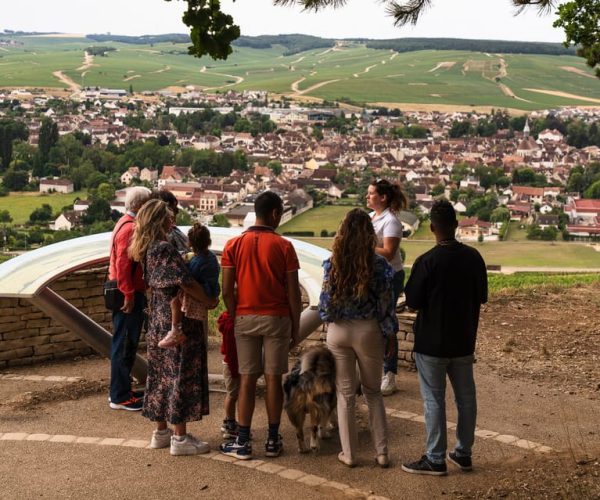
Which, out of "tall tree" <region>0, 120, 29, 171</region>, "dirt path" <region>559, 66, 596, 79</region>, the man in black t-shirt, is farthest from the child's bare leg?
"dirt path" <region>559, 66, 596, 79</region>

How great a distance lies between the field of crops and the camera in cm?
14175

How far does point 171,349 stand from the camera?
452cm

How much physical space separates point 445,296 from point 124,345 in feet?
6.24

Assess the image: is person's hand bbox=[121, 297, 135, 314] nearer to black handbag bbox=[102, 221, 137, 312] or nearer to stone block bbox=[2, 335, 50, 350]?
black handbag bbox=[102, 221, 137, 312]

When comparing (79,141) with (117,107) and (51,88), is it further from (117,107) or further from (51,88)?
(51,88)

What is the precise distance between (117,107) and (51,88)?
1927 cm

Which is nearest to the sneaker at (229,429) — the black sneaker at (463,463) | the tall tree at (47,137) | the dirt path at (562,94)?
the black sneaker at (463,463)

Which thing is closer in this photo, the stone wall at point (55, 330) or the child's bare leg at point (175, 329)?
the child's bare leg at point (175, 329)

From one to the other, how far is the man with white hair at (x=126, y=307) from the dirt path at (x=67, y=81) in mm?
143589

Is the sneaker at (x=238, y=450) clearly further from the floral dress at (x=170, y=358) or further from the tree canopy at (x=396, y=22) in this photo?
the tree canopy at (x=396, y=22)

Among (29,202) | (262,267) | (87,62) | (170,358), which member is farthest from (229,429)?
(87,62)

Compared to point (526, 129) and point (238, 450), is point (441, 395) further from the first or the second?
point (526, 129)

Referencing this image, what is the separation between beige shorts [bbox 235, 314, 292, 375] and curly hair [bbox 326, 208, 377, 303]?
0.33 m

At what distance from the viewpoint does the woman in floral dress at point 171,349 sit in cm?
443
